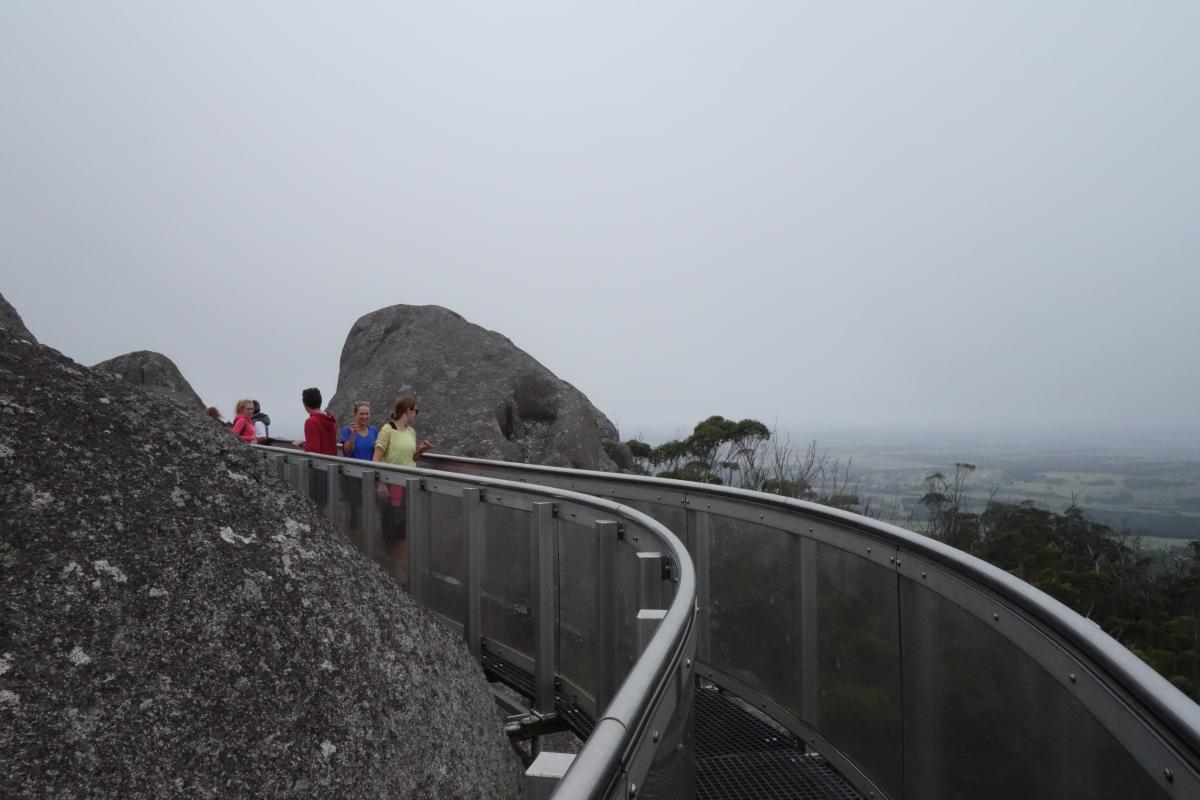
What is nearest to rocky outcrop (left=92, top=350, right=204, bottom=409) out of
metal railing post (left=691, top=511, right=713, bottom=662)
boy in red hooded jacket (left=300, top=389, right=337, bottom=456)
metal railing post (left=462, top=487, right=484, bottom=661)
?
boy in red hooded jacket (left=300, top=389, right=337, bottom=456)

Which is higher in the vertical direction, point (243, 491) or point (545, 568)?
point (243, 491)

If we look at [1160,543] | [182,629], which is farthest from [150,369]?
[1160,543]

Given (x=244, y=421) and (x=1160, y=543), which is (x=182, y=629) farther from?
(x=1160, y=543)

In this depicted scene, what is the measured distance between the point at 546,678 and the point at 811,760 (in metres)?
1.63

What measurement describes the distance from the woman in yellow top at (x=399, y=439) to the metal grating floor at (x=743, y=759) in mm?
3705

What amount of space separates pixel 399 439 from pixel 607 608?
4568mm

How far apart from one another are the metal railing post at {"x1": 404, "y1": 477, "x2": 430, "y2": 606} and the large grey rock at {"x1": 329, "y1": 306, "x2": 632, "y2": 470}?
874 cm

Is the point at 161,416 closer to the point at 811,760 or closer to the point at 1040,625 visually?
the point at 1040,625

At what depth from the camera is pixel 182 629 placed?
8.69 ft

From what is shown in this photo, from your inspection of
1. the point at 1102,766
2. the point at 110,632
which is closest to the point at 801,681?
the point at 1102,766

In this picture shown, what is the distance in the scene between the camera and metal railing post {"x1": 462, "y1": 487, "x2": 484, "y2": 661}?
591cm

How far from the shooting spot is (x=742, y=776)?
13.8ft

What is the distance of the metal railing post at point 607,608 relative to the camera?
4.50m

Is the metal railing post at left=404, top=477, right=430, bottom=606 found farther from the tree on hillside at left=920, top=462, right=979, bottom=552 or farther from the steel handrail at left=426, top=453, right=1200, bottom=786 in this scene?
the tree on hillside at left=920, top=462, right=979, bottom=552
